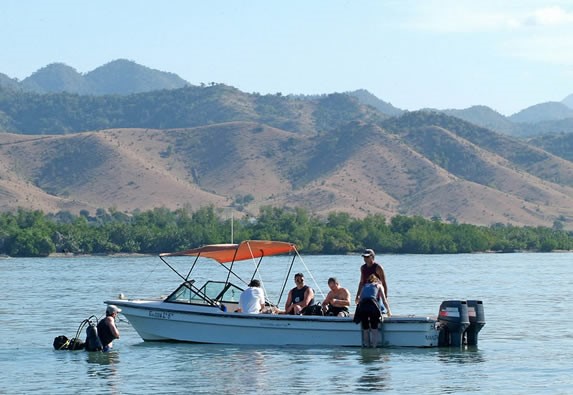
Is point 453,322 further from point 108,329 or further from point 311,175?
point 311,175

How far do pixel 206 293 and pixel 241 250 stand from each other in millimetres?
1452

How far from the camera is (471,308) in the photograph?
26078 mm

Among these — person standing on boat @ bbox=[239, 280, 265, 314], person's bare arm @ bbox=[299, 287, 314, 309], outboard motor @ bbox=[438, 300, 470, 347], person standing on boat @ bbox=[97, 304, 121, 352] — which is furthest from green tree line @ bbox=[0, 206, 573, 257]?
outboard motor @ bbox=[438, 300, 470, 347]

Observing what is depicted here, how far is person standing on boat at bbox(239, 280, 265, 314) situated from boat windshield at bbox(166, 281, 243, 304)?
712mm

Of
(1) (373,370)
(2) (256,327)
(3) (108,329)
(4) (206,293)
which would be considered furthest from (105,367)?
(1) (373,370)

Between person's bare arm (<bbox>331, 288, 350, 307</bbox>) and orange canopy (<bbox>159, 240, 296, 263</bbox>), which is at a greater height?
orange canopy (<bbox>159, 240, 296, 263</bbox>)

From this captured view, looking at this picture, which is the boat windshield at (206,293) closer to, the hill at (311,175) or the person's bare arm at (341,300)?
the person's bare arm at (341,300)

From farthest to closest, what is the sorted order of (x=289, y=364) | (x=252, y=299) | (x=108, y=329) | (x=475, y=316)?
(x=252, y=299) → (x=108, y=329) → (x=475, y=316) → (x=289, y=364)

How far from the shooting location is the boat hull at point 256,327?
26188mm

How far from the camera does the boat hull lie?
26188 millimetres

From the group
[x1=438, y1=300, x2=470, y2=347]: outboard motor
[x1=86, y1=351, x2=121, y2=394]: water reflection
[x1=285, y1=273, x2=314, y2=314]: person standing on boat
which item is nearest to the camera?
[x1=86, y1=351, x2=121, y2=394]: water reflection

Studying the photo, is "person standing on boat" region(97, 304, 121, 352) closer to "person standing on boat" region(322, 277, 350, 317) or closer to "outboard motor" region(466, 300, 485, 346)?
"person standing on boat" region(322, 277, 350, 317)

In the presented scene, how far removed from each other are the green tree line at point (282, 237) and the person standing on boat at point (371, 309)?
80025 millimetres

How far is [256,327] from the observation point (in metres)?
27.1
